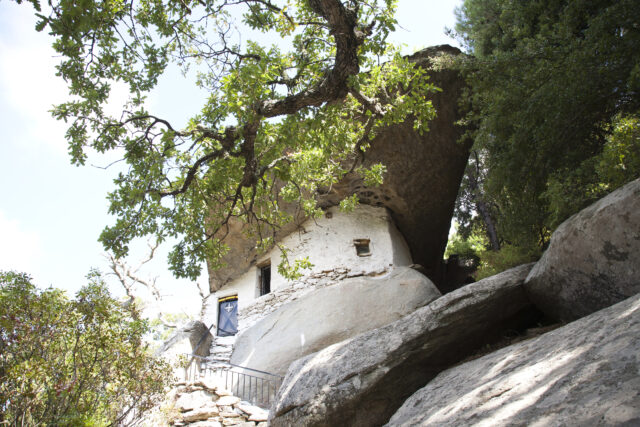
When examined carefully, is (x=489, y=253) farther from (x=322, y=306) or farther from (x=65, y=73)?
(x=65, y=73)

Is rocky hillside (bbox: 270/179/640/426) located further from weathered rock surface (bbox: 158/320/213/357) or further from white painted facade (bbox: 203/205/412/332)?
weathered rock surface (bbox: 158/320/213/357)

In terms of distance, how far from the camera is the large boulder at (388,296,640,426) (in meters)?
2.04

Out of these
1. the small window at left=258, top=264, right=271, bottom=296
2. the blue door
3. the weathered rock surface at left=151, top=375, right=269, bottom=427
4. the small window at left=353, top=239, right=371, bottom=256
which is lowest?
the weathered rock surface at left=151, top=375, right=269, bottom=427

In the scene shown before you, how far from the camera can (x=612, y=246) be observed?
13.7 feet

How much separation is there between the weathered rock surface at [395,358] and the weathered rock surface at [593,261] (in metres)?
0.56

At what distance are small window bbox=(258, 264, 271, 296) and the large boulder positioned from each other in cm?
916

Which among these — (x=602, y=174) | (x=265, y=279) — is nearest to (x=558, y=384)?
(x=602, y=174)

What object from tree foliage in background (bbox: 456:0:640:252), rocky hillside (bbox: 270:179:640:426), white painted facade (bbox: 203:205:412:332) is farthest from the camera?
white painted facade (bbox: 203:205:412:332)

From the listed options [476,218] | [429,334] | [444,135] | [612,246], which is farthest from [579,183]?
[476,218]

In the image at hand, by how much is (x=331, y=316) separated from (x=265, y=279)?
4.30 m

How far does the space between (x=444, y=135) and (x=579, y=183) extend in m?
5.85

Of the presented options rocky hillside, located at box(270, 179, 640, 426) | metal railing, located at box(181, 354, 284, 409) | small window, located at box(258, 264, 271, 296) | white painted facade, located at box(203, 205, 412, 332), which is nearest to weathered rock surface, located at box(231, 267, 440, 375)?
metal railing, located at box(181, 354, 284, 409)

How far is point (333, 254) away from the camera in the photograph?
1156cm

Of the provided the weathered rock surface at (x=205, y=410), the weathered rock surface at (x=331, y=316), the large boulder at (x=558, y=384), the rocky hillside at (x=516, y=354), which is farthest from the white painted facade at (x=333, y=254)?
the large boulder at (x=558, y=384)
